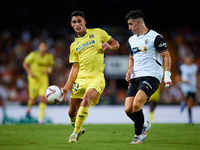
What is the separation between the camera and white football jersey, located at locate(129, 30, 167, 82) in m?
6.34

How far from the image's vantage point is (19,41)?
20.6 metres

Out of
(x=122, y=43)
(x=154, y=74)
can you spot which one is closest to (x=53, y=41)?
(x=122, y=43)

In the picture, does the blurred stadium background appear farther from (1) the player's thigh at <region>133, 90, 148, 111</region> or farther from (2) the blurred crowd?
(1) the player's thigh at <region>133, 90, 148, 111</region>

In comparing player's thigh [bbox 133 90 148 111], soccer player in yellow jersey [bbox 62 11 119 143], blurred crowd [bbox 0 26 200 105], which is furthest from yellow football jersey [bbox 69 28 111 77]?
blurred crowd [bbox 0 26 200 105]

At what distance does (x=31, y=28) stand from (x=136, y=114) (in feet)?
54.7

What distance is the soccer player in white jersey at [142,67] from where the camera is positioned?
6.22 m

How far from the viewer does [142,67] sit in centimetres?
643

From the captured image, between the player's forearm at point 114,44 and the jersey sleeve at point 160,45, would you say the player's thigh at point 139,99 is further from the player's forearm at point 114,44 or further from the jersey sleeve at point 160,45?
the player's forearm at point 114,44

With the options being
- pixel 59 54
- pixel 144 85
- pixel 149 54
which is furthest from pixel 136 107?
pixel 59 54

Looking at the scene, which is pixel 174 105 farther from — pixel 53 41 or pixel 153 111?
pixel 53 41

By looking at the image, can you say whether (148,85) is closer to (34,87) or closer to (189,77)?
(34,87)

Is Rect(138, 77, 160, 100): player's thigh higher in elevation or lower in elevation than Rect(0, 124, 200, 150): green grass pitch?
higher

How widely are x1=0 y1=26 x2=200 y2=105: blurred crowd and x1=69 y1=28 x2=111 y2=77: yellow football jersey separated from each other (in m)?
8.77

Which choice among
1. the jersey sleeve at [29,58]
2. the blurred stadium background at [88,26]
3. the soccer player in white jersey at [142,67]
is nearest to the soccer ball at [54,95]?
the soccer player in white jersey at [142,67]
